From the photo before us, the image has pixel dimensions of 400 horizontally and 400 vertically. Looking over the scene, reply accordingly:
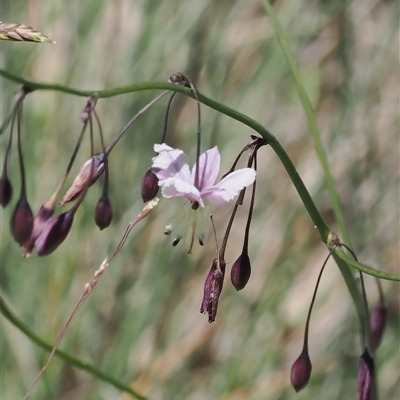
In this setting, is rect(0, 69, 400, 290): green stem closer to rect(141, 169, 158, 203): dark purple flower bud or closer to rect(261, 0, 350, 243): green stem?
rect(141, 169, 158, 203): dark purple flower bud

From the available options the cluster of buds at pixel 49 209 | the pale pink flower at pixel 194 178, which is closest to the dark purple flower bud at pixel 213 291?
the pale pink flower at pixel 194 178

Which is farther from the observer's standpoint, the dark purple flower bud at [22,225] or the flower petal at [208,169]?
the dark purple flower bud at [22,225]

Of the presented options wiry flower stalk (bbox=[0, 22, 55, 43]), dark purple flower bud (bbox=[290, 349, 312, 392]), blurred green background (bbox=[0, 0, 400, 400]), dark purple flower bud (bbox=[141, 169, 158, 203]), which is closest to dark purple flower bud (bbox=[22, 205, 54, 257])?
dark purple flower bud (bbox=[141, 169, 158, 203])

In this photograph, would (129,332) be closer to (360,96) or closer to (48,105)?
(48,105)

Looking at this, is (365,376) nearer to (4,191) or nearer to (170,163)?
(170,163)

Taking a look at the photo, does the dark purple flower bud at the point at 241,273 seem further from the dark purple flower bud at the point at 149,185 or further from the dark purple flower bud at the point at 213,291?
the dark purple flower bud at the point at 149,185

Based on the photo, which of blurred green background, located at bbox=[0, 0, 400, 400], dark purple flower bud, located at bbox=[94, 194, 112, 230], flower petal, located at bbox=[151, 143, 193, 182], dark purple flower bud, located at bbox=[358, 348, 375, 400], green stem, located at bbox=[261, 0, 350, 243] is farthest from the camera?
blurred green background, located at bbox=[0, 0, 400, 400]
